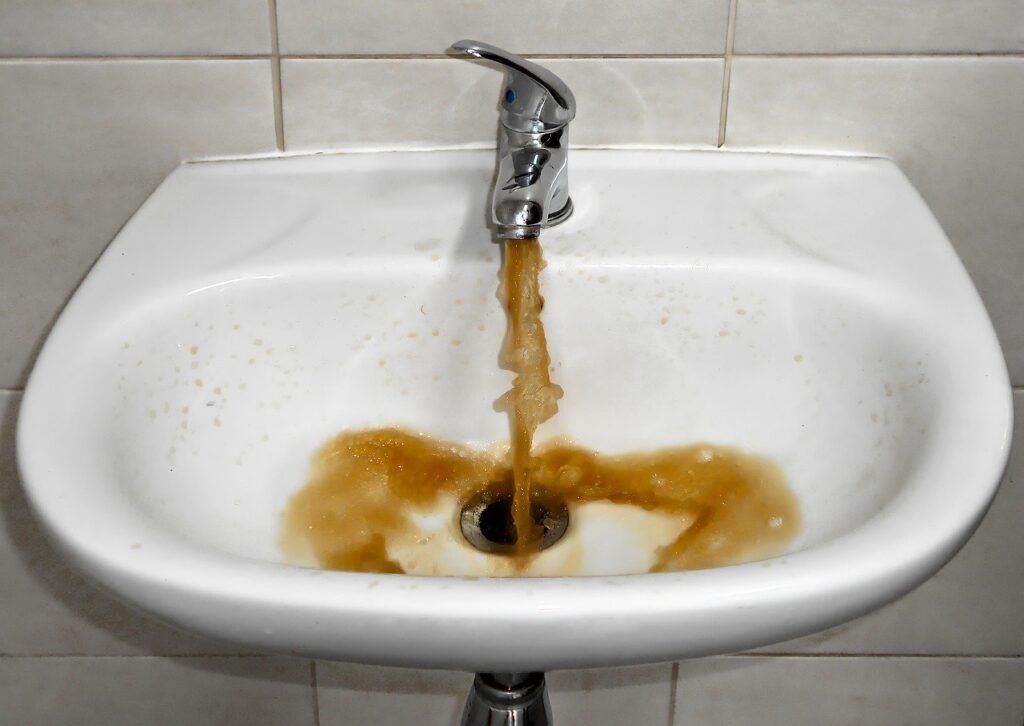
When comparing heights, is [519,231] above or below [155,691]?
above

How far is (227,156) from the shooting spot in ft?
2.45

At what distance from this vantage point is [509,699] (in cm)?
68

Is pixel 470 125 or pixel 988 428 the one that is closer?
pixel 988 428

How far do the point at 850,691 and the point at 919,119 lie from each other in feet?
1.73

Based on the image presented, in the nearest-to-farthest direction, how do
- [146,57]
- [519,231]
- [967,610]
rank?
[519,231]
[146,57]
[967,610]

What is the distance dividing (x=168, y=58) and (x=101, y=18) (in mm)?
49

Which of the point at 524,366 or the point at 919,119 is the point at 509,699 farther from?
the point at 919,119

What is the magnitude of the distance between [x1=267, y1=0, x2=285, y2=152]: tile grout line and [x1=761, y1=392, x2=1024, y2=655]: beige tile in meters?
0.60

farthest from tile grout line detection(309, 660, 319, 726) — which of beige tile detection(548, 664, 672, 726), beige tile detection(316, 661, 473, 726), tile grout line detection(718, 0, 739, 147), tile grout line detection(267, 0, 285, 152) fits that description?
tile grout line detection(718, 0, 739, 147)

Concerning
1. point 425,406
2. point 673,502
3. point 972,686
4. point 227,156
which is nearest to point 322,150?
point 227,156

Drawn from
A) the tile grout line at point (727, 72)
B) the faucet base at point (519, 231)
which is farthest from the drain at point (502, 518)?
the tile grout line at point (727, 72)

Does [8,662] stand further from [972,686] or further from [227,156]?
[972,686]

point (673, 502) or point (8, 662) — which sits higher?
point (673, 502)

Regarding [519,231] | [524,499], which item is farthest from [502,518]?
[519,231]
